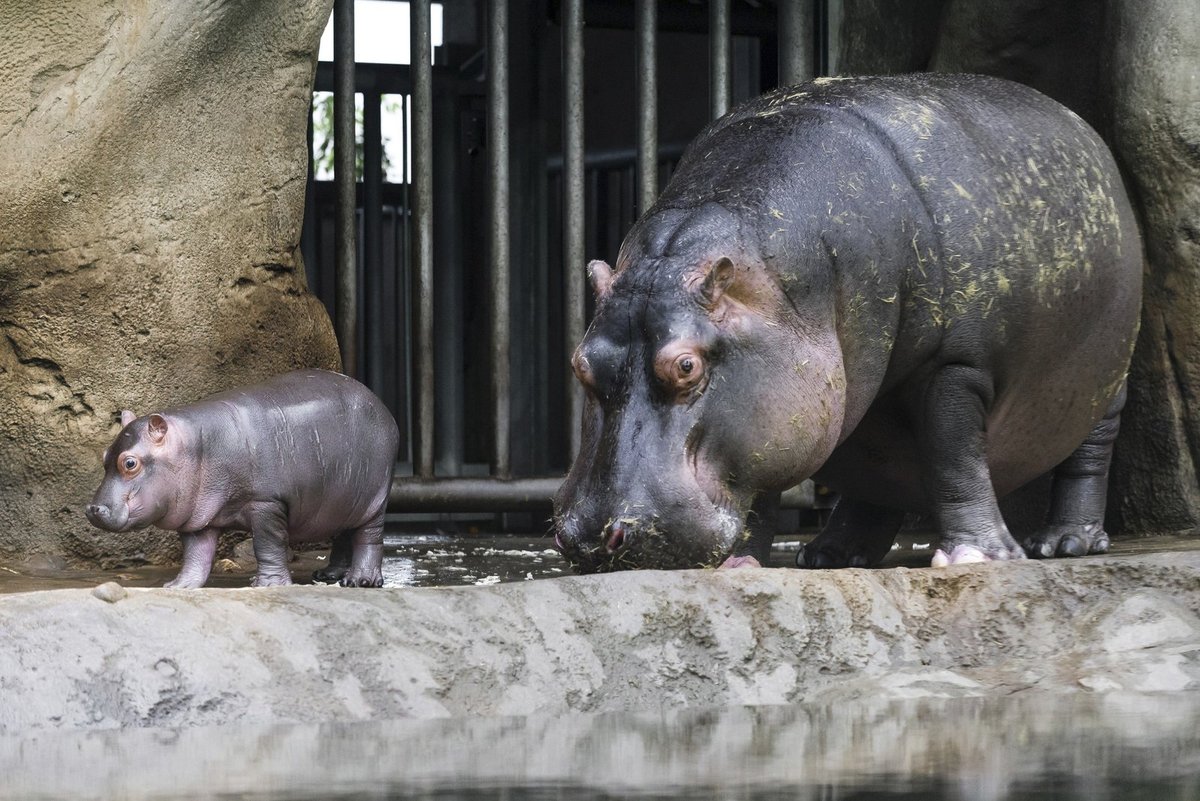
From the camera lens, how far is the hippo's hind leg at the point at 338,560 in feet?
16.0

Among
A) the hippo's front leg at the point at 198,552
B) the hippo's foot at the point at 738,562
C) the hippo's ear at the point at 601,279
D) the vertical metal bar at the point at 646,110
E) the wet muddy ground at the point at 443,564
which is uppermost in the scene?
the vertical metal bar at the point at 646,110

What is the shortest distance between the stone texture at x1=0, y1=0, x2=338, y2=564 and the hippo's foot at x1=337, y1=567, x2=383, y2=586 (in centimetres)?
87

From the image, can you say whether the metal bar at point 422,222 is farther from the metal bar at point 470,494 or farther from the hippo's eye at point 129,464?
the hippo's eye at point 129,464

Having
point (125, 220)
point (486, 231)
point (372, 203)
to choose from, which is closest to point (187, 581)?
point (125, 220)

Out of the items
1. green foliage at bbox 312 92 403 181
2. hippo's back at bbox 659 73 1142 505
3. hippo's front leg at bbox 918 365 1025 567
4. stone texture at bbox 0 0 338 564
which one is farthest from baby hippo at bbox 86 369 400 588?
green foliage at bbox 312 92 403 181

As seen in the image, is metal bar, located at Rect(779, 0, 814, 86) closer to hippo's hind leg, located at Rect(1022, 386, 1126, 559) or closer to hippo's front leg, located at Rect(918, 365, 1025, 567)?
hippo's hind leg, located at Rect(1022, 386, 1126, 559)

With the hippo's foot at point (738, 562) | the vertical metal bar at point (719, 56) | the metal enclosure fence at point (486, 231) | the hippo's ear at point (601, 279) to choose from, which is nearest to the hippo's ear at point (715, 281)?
the hippo's ear at point (601, 279)

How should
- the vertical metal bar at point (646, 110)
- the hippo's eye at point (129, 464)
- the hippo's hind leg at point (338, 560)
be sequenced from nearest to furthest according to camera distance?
the hippo's eye at point (129, 464)
the hippo's hind leg at point (338, 560)
the vertical metal bar at point (646, 110)

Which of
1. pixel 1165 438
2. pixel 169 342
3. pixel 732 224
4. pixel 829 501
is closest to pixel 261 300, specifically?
pixel 169 342

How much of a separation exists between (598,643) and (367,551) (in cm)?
183

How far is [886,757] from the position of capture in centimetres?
229

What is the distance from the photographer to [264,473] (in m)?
4.52

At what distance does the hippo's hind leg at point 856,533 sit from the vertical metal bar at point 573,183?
136 cm

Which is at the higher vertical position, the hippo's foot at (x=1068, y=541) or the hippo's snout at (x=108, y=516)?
the hippo's snout at (x=108, y=516)
